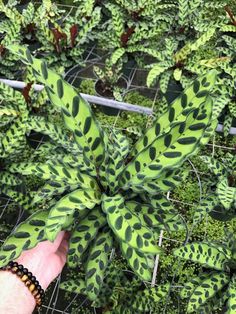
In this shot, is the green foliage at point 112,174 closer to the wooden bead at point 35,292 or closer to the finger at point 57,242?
the finger at point 57,242

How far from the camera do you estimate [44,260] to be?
1.53m

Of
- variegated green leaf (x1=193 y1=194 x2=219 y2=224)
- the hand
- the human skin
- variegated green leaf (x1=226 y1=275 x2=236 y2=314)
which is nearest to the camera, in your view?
the human skin

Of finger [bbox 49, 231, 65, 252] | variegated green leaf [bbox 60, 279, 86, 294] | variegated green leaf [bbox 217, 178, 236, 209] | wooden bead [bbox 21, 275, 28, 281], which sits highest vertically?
finger [bbox 49, 231, 65, 252]

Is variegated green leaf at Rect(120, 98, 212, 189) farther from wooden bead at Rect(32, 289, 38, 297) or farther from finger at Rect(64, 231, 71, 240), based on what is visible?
wooden bead at Rect(32, 289, 38, 297)

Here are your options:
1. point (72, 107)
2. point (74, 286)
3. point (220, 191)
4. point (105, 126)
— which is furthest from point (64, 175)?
point (105, 126)

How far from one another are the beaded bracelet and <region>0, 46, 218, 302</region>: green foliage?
171 millimetres

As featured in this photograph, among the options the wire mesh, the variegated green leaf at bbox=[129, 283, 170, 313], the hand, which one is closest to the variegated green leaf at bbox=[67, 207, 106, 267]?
the hand

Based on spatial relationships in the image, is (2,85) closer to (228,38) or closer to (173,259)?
(173,259)

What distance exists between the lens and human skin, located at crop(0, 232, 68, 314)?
1.39 metres

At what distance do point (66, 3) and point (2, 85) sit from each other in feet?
7.83

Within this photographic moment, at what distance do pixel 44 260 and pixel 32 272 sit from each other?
69 millimetres

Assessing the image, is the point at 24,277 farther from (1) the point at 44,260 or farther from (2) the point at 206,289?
(2) the point at 206,289

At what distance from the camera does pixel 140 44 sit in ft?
11.4

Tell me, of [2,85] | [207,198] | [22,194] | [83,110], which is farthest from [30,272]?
[2,85]
